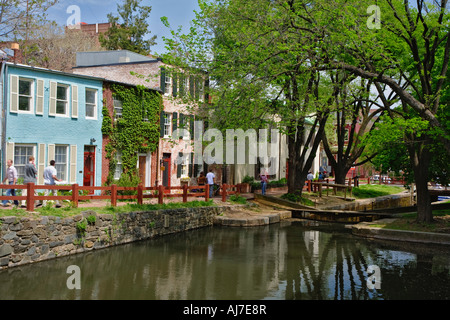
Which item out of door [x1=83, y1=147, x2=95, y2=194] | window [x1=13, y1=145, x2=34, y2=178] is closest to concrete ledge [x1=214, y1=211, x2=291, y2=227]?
door [x1=83, y1=147, x2=95, y2=194]

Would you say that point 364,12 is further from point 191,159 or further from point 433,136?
point 191,159

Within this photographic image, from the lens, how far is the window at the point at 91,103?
23.1 m

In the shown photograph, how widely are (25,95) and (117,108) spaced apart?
17.5ft

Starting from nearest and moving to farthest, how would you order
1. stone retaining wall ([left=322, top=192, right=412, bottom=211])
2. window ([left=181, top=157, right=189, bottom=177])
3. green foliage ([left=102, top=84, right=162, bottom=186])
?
1. green foliage ([left=102, top=84, right=162, bottom=186])
2. stone retaining wall ([left=322, top=192, right=412, bottom=211])
3. window ([left=181, top=157, right=189, bottom=177])

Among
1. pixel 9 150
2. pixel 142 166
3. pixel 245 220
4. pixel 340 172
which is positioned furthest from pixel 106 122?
pixel 340 172

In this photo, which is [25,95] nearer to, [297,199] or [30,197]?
[30,197]

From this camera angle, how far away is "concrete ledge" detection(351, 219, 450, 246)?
53.2 feet

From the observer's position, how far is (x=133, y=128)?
25.2 metres

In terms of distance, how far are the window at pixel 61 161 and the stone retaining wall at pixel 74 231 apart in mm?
6263

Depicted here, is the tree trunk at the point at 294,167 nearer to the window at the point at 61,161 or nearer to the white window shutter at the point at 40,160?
the window at the point at 61,161

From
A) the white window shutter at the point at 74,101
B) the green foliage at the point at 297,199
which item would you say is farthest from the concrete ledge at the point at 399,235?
the white window shutter at the point at 74,101

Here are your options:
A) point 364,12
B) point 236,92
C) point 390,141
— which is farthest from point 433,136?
point 236,92

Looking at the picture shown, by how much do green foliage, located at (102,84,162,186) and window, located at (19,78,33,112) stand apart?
13.5ft

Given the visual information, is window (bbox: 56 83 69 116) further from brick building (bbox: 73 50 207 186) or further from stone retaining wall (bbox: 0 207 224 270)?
stone retaining wall (bbox: 0 207 224 270)
